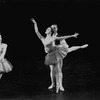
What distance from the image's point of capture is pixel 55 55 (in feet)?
19.6

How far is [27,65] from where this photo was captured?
7.90 m

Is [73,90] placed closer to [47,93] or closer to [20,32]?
[47,93]

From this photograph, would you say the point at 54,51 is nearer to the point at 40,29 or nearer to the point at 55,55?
the point at 55,55

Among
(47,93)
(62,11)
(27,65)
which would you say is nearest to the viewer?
(47,93)

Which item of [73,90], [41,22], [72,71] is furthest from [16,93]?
[41,22]

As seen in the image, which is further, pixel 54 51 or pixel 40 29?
pixel 40 29

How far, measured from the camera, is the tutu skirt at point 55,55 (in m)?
5.95

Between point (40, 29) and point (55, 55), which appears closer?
point (55, 55)

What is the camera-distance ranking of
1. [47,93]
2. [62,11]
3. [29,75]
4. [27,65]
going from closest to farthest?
[47,93]
[29,75]
[27,65]
[62,11]

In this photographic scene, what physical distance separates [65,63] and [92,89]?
6.63ft

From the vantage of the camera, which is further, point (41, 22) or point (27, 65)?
point (41, 22)

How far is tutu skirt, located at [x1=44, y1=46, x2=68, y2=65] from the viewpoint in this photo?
19.5ft

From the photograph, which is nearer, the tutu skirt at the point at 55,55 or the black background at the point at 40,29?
the tutu skirt at the point at 55,55

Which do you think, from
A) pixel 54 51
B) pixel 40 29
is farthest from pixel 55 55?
pixel 40 29
